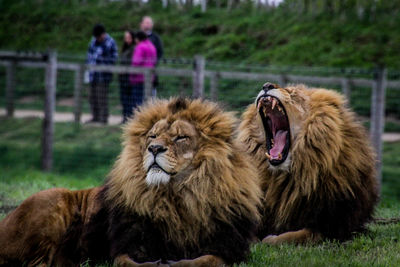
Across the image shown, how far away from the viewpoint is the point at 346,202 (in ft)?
16.2

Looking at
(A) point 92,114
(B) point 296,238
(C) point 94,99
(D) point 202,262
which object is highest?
(C) point 94,99

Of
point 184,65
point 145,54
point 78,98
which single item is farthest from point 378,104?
point 184,65

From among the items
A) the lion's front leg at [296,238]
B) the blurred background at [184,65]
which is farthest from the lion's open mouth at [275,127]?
the lion's front leg at [296,238]

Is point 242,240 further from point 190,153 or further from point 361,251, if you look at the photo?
point 361,251

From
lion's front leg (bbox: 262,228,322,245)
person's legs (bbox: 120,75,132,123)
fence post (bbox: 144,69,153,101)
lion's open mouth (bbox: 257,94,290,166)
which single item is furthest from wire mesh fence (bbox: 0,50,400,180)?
lion's front leg (bbox: 262,228,322,245)

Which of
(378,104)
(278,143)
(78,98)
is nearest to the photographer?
(278,143)

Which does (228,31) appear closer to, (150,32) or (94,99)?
(150,32)

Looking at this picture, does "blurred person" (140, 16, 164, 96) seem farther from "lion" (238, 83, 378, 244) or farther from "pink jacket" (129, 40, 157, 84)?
"lion" (238, 83, 378, 244)

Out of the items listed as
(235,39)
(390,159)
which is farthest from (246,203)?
(235,39)

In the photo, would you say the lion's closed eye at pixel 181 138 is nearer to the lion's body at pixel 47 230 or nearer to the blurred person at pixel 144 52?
the lion's body at pixel 47 230

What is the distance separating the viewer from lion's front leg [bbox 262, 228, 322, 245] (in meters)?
4.79

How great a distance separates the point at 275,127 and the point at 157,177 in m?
1.63

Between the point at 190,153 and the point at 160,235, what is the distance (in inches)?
21.7

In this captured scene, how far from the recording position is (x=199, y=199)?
399 cm
